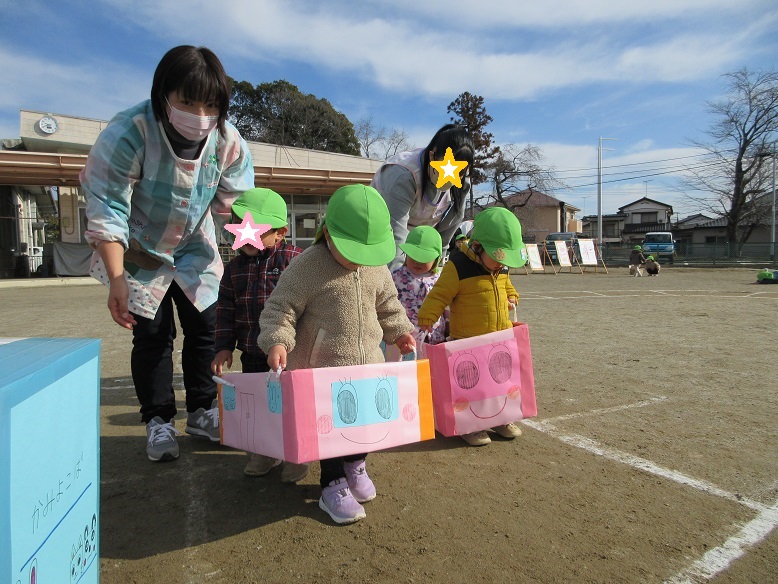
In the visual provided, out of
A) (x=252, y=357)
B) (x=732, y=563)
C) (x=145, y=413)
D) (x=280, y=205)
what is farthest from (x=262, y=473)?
(x=732, y=563)

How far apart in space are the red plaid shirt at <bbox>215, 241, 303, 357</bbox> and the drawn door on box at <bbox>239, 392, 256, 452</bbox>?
50cm

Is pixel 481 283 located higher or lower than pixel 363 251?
lower

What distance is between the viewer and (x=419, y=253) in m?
3.56

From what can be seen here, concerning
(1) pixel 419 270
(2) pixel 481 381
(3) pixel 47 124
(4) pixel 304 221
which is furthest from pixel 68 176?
(2) pixel 481 381

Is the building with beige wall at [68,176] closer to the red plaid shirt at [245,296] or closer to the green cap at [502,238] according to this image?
the red plaid shirt at [245,296]

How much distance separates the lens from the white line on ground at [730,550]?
1692 millimetres

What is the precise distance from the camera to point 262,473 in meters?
2.49

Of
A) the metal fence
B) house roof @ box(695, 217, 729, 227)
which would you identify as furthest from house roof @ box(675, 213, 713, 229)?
the metal fence

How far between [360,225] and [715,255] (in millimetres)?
30924

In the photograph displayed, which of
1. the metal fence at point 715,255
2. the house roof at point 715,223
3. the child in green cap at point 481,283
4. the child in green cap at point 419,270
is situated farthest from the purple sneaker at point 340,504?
the house roof at point 715,223

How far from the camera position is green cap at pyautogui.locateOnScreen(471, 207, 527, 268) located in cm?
296

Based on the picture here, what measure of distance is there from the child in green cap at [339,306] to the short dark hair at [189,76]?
2.36 ft

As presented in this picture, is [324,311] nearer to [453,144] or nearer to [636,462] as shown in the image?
[453,144]

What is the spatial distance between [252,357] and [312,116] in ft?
121
